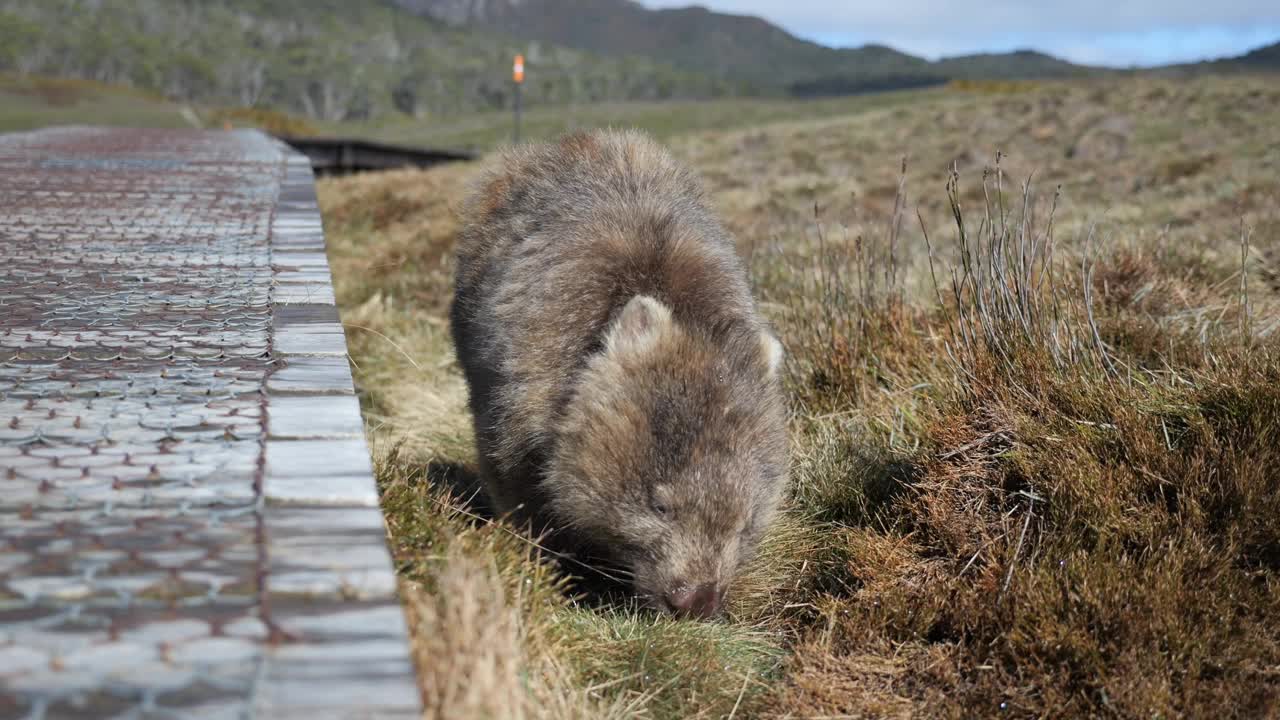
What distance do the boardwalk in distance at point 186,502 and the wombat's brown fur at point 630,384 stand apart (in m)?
0.68

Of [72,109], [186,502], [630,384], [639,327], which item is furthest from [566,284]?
[72,109]

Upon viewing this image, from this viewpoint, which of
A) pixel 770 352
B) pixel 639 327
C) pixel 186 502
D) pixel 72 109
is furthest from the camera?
pixel 72 109

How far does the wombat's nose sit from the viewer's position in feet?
10.5

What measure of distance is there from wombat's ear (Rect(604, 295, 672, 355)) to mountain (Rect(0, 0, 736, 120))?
73006 millimetres

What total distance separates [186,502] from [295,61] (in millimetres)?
113795

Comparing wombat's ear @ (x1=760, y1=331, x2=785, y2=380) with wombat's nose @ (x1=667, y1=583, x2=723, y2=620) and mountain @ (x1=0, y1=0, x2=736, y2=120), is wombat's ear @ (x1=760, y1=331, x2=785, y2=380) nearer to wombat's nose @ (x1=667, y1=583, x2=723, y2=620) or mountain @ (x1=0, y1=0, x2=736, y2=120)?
wombat's nose @ (x1=667, y1=583, x2=723, y2=620)

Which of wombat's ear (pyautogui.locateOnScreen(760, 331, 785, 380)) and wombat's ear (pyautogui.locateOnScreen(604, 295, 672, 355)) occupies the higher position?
wombat's ear (pyautogui.locateOnScreen(604, 295, 672, 355))

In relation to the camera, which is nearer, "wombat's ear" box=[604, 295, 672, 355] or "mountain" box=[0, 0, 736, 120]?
"wombat's ear" box=[604, 295, 672, 355]

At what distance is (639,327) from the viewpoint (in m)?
3.34

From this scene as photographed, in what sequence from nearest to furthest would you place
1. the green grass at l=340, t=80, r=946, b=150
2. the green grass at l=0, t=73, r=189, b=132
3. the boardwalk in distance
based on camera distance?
the boardwalk in distance
the green grass at l=0, t=73, r=189, b=132
the green grass at l=340, t=80, r=946, b=150

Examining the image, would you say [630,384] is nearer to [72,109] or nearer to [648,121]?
[72,109]

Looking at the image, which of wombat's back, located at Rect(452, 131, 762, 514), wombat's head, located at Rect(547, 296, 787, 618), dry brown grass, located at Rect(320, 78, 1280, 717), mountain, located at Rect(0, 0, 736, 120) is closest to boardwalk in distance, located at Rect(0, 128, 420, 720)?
dry brown grass, located at Rect(320, 78, 1280, 717)

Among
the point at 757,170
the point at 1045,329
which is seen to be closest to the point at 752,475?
the point at 1045,329

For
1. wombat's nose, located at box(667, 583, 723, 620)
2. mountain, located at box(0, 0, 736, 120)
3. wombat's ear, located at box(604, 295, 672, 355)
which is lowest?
wombat's nose, located at box(667, 583, 723, 620)
